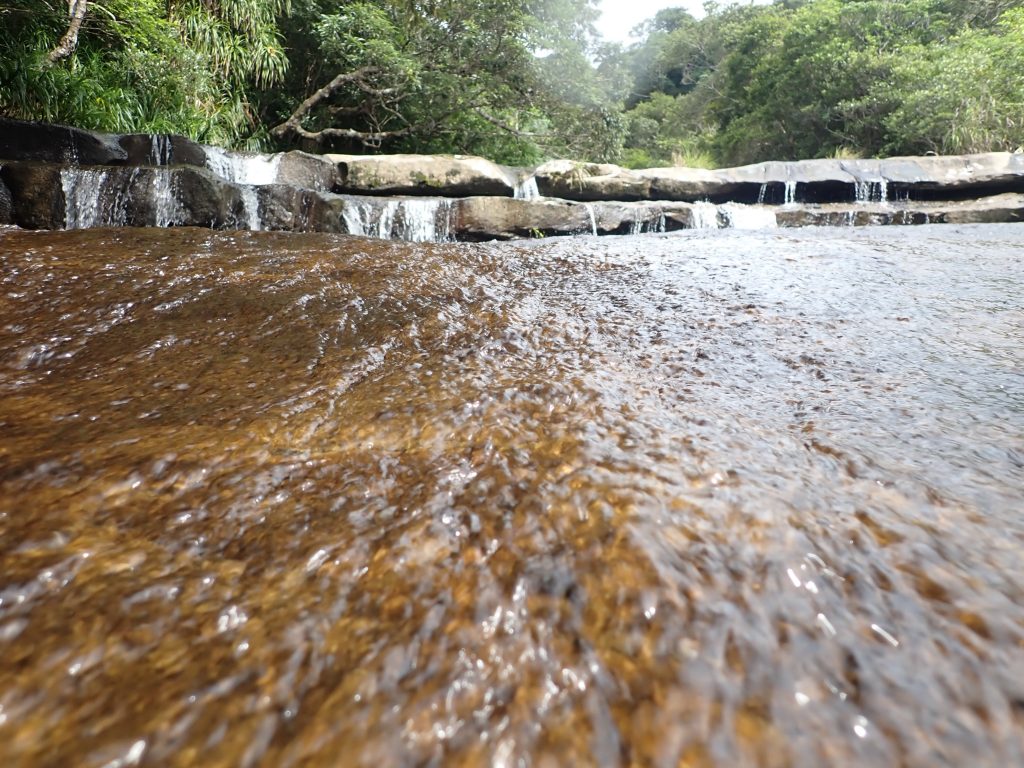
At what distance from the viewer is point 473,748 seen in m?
0.59

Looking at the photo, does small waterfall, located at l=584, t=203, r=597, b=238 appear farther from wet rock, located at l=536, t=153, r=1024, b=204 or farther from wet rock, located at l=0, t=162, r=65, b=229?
wet rock, located at l=0, t=162, r=65, b=229

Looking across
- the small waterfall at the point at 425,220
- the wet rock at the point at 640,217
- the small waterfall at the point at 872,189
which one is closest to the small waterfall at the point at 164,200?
the small waterfall at the point at 425,220

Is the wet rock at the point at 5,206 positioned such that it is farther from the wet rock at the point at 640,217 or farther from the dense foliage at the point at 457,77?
the wet rock at the point at 640,217

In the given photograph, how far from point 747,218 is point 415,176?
4862 millimetres

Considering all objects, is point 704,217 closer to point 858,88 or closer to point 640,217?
point 640,217

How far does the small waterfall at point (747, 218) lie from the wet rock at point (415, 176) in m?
3.31

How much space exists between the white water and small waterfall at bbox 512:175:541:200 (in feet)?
6.67

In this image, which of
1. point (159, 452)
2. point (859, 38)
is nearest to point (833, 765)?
point (159, 452)

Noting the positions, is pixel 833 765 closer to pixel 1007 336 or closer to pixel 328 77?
pixel 1007 336

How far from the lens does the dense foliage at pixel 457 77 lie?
680 centimetres

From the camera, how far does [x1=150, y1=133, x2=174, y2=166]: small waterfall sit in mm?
5895

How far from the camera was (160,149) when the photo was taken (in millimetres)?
5914

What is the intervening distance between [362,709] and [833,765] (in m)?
0.55

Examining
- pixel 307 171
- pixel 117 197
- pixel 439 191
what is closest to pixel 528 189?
pixel 439 191
